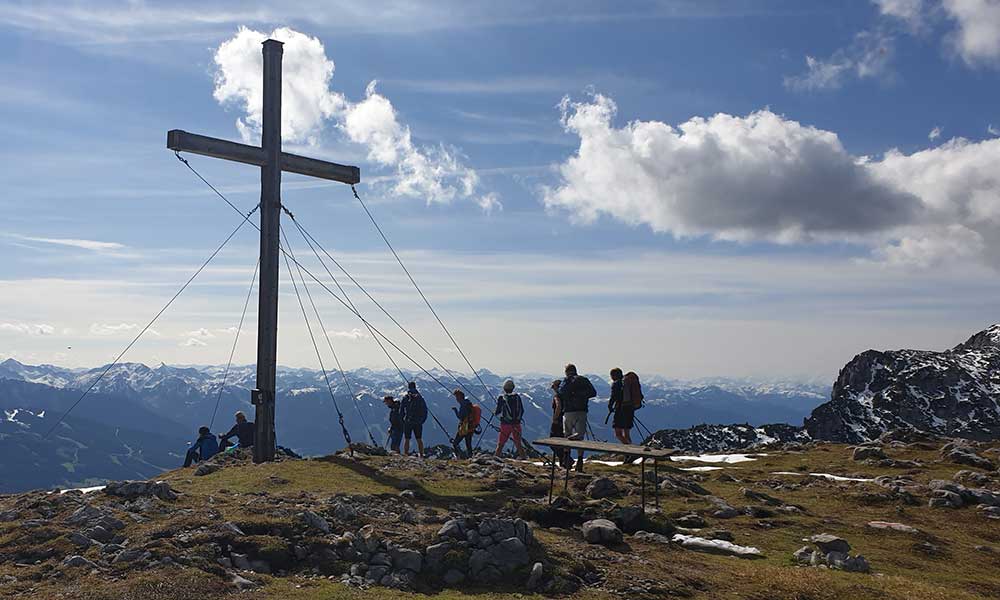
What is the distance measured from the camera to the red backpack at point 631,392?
24.7 meters

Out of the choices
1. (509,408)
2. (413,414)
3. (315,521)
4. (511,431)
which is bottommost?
(315,521)

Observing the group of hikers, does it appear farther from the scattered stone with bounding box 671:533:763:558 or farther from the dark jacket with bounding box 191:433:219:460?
the scattered stone with bounding box 671:533:763:558

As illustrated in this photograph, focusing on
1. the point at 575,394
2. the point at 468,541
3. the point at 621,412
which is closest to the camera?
the point at 468,541

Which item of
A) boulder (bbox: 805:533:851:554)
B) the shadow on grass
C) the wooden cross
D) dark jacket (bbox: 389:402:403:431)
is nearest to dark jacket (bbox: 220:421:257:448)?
the wooden cross

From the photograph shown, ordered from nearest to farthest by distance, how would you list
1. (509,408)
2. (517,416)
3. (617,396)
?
1. (617,396)
2. (509,408)
3. (517,416)

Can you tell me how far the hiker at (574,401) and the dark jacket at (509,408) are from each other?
2.92m

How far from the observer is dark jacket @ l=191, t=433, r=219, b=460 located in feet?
88.2

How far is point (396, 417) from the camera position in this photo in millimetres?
29625

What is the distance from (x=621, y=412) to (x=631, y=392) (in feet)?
2.69

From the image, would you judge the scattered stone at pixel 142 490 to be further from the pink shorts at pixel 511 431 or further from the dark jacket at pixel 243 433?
the pink shorts at pixel 511 431

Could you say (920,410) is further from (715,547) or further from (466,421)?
(715,547)

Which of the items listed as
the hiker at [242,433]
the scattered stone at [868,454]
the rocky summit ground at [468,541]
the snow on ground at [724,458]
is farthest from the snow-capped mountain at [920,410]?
the hiker at [242,433]

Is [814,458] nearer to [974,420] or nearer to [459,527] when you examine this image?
[459,527]

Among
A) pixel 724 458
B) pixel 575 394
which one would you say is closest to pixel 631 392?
pixel 575 394
